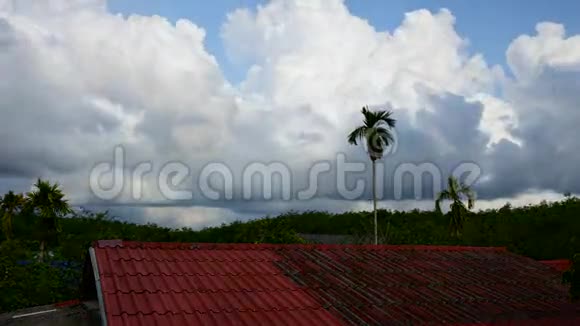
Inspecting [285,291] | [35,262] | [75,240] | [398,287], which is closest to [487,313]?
[398,287]

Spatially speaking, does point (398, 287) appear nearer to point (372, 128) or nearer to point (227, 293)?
point (227, 293)

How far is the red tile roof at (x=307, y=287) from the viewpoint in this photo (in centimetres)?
976

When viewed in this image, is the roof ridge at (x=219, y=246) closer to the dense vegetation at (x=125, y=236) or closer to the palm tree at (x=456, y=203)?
the dense vegetation at (x=125, y=236)

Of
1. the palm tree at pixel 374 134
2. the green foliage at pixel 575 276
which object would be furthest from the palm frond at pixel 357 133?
the green foliage at pixel 575 276

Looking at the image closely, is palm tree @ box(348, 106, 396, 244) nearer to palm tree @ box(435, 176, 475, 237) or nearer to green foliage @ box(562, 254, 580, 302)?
palm tree @ box(435, 176, 475, 237)

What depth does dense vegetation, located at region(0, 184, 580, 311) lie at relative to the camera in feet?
66.4

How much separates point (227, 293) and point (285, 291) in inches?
49.0

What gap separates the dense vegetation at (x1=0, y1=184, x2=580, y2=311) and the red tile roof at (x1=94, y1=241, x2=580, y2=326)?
2.54m

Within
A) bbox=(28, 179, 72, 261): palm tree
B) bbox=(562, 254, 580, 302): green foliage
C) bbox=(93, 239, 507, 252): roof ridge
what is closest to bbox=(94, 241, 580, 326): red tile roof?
bbox=(93, 239, 507, 252): roof ridge

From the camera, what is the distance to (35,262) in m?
21.5

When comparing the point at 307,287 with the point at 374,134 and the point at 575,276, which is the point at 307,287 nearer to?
the point at 575,276

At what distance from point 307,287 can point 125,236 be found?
70.3ft

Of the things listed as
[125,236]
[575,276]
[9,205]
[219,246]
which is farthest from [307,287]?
[9,205]

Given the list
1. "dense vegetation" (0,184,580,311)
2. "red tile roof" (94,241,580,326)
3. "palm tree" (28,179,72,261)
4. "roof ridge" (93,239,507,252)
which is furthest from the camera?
"palm tree" (28,179,72,261)
